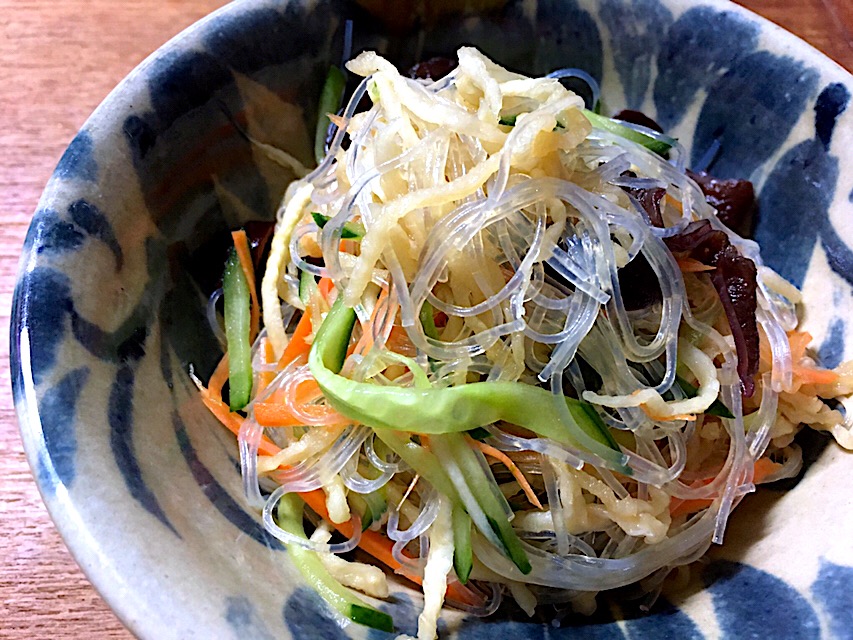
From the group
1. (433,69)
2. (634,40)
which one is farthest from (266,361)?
(634,40)

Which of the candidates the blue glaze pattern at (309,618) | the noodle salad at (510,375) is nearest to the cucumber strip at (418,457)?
the noodle salad at (510,375)

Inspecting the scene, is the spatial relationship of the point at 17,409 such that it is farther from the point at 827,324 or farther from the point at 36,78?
the point at 827,324

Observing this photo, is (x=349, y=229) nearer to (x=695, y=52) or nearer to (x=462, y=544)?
(x=462, y=544)

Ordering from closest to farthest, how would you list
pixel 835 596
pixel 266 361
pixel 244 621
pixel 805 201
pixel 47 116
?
pixel 244 621
pixel 835 596
pixel 266 361
pixel 805 201
pixel 47 116

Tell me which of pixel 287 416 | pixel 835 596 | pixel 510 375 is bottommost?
pixel 835 596

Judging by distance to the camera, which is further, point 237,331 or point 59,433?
point 237,331

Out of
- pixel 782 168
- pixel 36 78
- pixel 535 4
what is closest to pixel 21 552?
pixel 36 78
